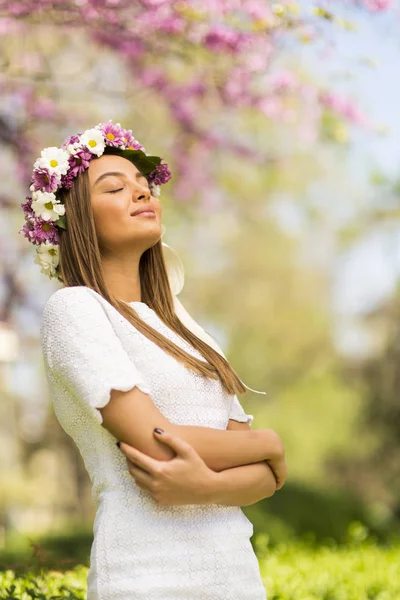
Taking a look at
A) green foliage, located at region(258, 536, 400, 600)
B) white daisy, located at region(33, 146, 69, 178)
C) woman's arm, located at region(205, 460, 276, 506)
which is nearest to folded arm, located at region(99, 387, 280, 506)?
A: woman's arm, located at region(205, 460, 276, 506)

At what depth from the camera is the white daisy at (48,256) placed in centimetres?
274

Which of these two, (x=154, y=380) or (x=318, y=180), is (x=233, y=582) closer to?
(x=154, y=380)

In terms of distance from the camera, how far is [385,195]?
19.9m

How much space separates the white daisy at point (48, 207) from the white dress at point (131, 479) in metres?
0.35

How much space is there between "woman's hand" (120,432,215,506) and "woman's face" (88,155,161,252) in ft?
2.30

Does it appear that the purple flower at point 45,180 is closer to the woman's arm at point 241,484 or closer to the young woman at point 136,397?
the young woman at point 136,397

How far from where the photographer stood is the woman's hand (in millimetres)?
2156

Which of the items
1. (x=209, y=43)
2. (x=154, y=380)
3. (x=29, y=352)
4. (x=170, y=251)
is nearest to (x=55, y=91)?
(x=209, y=43)

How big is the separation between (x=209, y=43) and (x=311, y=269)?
628 inches

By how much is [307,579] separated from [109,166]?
10.8 ft

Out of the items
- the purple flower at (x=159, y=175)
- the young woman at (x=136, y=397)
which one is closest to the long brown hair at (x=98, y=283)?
the young woman at (x=136, y=397)

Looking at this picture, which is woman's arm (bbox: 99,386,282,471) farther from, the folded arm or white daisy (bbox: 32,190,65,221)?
white daisy (bbox: 32,190,65,221)

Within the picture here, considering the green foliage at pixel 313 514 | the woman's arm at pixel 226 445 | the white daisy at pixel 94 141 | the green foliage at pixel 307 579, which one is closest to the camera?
the woman's arm at pixel 226 445

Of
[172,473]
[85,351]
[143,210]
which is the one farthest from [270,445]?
[143,210]
